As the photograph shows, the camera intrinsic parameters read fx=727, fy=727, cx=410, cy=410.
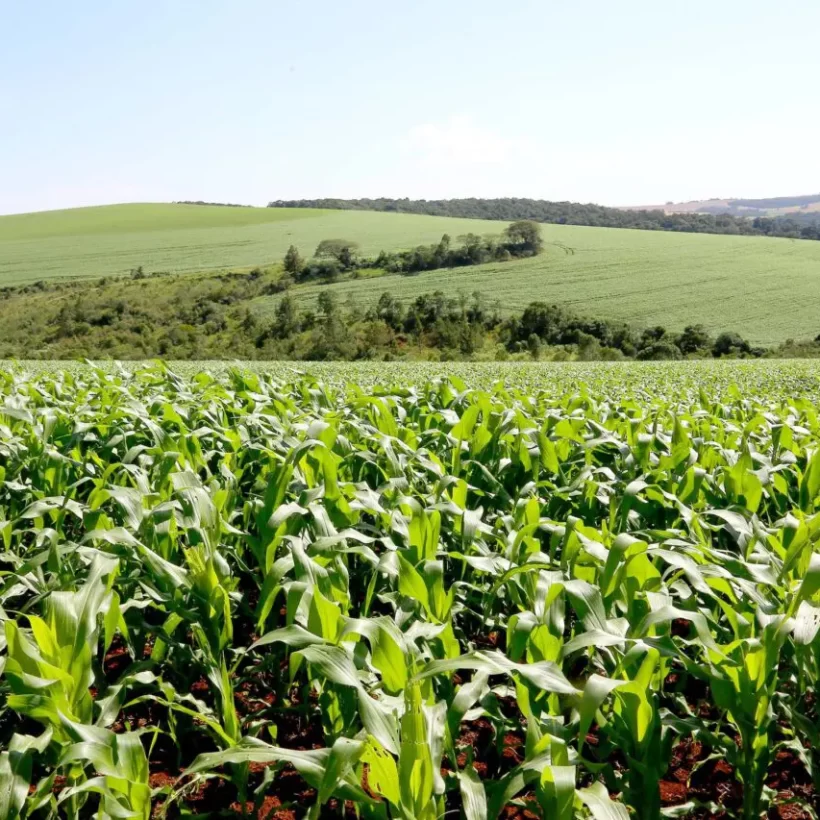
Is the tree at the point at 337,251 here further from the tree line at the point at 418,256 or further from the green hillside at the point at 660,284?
the green hillside at the point at 660,284

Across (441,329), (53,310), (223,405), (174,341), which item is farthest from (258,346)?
(223,405)

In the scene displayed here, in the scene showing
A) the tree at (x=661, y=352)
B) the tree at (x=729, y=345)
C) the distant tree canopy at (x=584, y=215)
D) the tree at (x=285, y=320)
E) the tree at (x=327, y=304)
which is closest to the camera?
the tree at (x=729, y=345)

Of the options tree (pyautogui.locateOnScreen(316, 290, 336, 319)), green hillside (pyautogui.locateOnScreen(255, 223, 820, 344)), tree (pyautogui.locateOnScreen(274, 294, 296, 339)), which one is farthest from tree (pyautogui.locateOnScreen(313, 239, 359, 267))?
tree (pyautogui.locateOnScreen(274, 294, 296, 339))

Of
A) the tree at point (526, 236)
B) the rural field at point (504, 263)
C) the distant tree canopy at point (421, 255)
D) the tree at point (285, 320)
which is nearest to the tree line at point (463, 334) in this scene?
the tree at point (285, 320)

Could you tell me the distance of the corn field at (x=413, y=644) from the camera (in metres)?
1.69

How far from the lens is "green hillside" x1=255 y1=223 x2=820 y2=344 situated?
47.6 metres

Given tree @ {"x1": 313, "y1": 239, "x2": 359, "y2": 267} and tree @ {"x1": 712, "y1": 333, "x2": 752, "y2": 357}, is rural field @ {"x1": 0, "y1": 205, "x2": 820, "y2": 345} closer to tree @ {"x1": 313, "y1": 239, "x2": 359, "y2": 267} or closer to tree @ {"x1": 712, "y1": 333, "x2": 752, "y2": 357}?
tree @ {"x1": 712, "y1": 333, "x2": 752, "y2": 357}

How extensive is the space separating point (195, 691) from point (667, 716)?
5.90 ft

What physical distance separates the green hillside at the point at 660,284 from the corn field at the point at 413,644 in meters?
43.6

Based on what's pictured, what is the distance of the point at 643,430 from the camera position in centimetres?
448

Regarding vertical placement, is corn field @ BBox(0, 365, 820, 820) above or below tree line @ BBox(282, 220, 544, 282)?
below

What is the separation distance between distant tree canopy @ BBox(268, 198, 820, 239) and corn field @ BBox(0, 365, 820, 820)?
97791 millimetres

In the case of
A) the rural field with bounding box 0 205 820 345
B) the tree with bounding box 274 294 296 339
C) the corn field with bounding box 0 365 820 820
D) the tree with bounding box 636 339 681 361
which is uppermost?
the rural field with bounding box 0 205 820 345

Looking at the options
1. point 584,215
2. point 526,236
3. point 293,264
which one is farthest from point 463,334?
point 584,215
